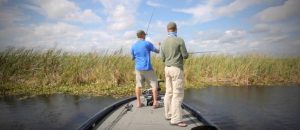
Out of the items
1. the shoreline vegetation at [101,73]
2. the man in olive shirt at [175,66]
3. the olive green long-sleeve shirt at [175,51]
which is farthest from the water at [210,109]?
the olive green long-sleeve shirt at [175,51]

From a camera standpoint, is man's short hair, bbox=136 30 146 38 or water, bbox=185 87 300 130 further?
water, bbox=185 87 300 130

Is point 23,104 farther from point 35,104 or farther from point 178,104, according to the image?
point 178,104

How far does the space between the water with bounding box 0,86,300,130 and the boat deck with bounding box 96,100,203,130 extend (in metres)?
2.05

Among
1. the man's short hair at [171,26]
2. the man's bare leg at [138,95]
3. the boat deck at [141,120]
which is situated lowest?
the boat deck at [141,120]

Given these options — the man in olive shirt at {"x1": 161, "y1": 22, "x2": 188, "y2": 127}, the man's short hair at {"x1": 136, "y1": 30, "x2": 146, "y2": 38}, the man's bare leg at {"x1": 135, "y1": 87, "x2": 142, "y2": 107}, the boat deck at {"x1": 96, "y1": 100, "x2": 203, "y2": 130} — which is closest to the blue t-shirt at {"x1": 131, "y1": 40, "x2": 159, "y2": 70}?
the man's short hair at {"x1": 136, "y1": 30, "x2": 146, "y2": 38}

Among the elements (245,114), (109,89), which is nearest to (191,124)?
(245,114)

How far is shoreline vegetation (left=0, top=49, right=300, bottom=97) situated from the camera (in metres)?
14.3

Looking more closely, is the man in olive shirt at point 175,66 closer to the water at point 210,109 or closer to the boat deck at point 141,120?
the boat deck at point 141,120

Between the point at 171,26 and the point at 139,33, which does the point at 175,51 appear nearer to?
the point at 171,26

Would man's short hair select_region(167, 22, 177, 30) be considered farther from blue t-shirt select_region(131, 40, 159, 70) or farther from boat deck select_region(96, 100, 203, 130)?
boat deck select_region(96, 100, 203, 130)

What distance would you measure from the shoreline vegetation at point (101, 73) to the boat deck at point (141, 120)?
624cm

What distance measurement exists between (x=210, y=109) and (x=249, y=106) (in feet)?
5.33

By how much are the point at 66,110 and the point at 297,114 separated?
7.48 metres

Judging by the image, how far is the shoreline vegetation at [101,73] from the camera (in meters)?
14.3
